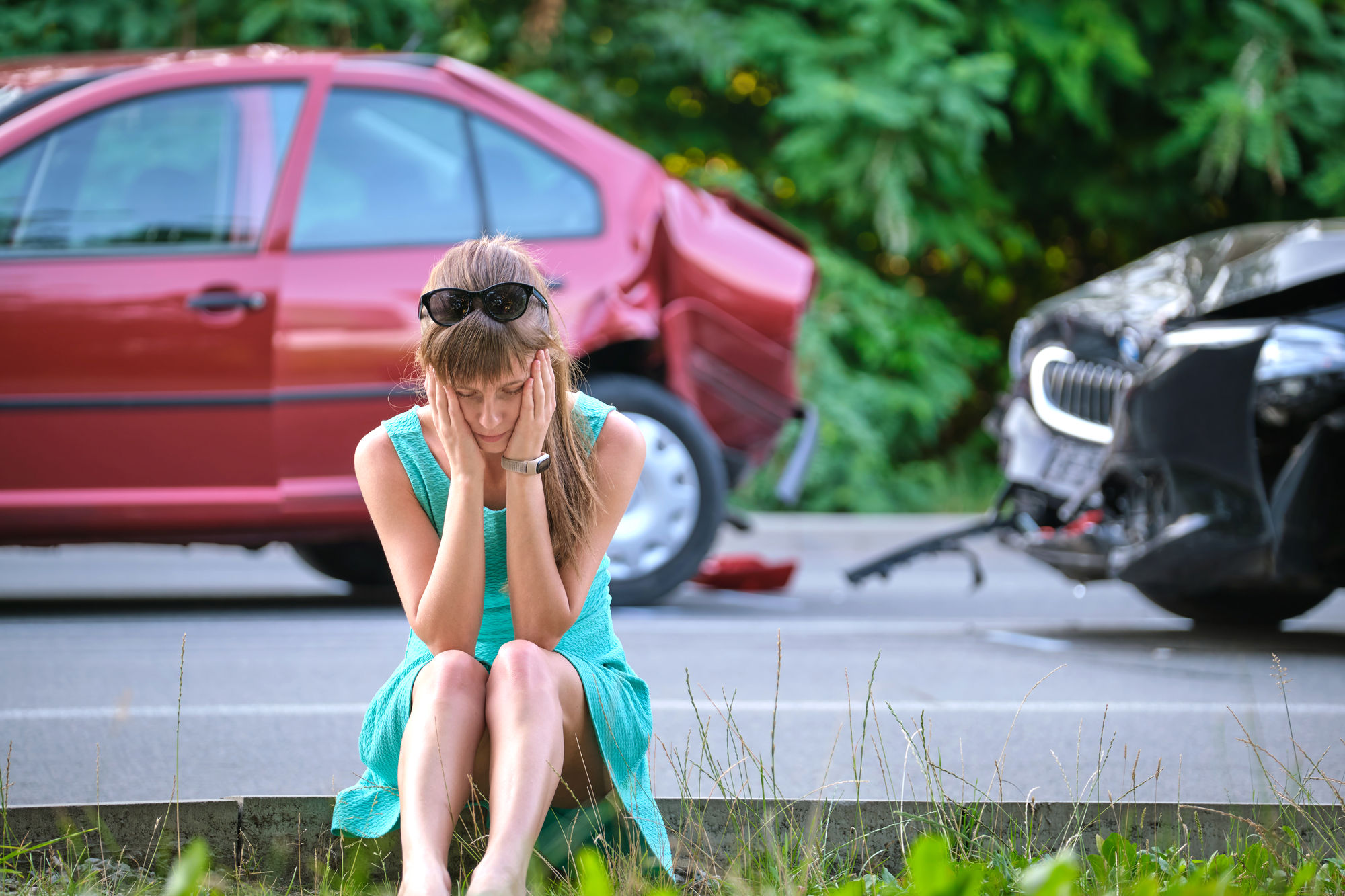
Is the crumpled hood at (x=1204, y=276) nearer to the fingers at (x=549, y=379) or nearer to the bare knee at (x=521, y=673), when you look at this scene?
the fingers at (x=549, y=379)

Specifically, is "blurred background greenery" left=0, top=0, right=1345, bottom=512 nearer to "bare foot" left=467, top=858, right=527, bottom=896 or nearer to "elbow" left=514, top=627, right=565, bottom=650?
"elbow" left=514, top=627, right=565, bottom=650

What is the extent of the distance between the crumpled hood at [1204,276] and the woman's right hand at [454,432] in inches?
122

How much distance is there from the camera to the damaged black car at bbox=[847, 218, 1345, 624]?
4547 millimetres

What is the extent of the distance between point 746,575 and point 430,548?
4.26m

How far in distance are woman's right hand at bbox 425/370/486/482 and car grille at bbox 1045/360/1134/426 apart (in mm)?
3057

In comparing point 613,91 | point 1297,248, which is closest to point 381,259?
point 1297,248

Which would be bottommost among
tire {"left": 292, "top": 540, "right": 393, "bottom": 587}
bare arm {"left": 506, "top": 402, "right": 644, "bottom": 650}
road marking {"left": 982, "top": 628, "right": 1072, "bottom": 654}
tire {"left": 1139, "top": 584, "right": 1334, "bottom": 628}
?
tire {"left": 292, "top": 540, "right": 393, "bottom": 587}

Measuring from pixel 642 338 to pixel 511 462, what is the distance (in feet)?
11.1

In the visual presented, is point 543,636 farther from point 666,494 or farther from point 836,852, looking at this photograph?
point 666,494

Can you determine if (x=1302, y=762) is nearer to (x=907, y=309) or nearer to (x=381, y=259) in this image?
(x=381, y=259)

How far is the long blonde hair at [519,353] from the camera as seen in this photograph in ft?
A: 8.11

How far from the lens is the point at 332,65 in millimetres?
5801

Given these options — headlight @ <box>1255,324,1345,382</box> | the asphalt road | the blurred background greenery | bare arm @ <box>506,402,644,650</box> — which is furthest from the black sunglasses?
the blurred background greenery

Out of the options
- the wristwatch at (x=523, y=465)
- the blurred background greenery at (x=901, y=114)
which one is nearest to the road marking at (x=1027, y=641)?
the wristwatch at (x=523, y=465)
